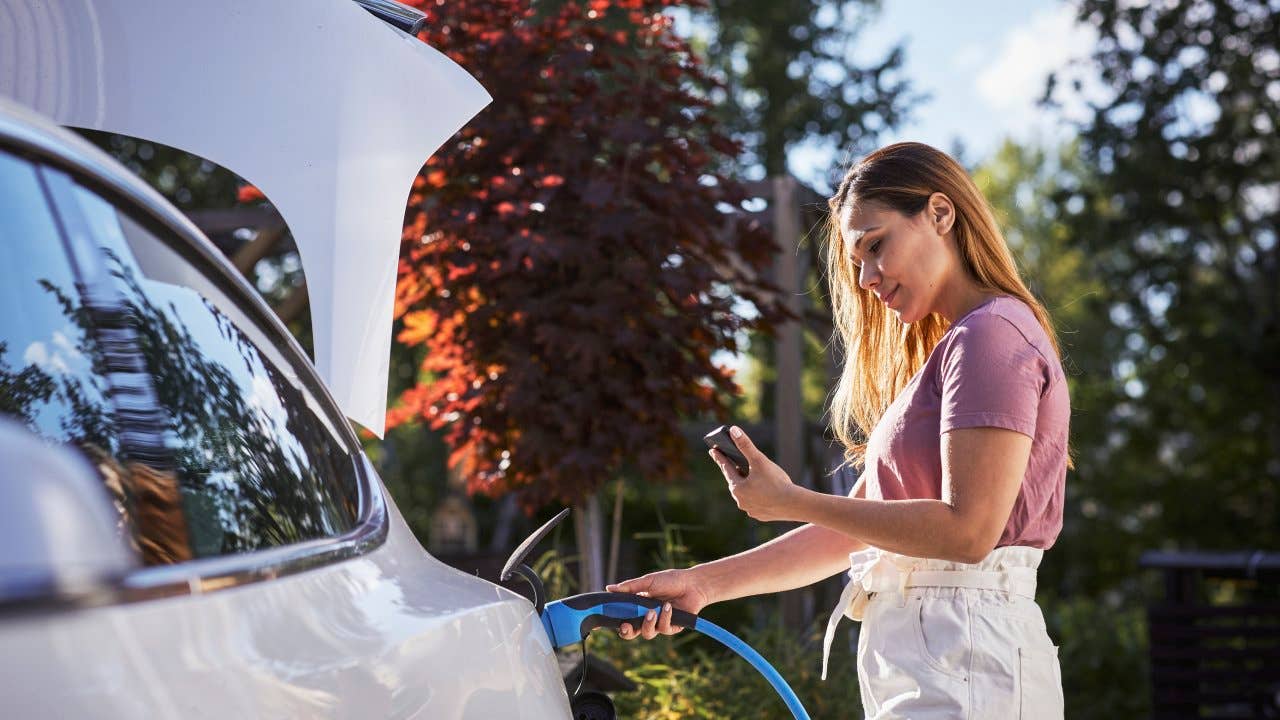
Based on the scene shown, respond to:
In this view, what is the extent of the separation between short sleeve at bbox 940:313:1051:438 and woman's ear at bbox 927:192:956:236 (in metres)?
0.25

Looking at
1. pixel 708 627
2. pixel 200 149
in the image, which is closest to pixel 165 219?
pixel 708 627

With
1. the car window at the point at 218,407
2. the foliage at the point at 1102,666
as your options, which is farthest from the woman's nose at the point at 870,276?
the foliage at the point at 1102,666

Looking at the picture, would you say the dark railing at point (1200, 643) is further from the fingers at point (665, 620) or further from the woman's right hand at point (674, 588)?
the fingers at point (665, 620)

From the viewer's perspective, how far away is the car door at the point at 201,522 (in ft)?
2.94

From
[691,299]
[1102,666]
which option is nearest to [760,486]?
[691,299]

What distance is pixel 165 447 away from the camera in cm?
121

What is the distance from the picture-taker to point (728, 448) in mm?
2008

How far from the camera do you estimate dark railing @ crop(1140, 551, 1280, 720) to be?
8102 mm

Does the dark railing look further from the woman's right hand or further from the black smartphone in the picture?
the black smartphone

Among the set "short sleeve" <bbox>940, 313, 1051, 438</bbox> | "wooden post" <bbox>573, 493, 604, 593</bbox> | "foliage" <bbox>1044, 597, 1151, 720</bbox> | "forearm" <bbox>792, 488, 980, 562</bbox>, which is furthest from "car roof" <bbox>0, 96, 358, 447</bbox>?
"foliage" <bbox>1044, 597, 1151, 720</bbox>

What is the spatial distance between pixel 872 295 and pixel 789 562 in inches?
21.7

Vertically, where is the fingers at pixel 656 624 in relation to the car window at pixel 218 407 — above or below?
below

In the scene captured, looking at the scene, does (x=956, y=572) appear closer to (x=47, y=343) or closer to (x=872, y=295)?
(x=872, y=295)

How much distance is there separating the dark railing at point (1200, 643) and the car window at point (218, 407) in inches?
299
